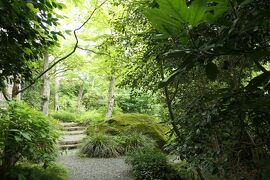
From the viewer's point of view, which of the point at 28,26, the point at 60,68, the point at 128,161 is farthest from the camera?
the point at 60,68

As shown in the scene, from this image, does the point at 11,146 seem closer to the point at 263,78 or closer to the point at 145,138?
the point at 263,78

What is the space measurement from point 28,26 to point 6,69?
59 centimetres

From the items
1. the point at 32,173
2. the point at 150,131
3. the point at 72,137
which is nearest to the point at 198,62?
the point at 32,173

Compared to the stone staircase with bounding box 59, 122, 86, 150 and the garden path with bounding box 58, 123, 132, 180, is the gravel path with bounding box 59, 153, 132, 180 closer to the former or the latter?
the garden path with bounding box 58, 123, 132, 180

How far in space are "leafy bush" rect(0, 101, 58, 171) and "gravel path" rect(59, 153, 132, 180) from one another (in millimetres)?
1495

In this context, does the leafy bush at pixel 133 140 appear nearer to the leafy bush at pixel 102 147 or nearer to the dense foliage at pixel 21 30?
the leafy bush at pixel 102 147

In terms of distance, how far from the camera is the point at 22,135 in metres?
2.63

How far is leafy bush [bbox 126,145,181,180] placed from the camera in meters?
4.11

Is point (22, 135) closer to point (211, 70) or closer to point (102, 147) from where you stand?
point (211, 70)

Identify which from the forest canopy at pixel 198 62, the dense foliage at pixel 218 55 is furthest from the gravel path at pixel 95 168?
the dense foliage at pixel 218 55

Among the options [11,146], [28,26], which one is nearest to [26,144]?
[11,146]

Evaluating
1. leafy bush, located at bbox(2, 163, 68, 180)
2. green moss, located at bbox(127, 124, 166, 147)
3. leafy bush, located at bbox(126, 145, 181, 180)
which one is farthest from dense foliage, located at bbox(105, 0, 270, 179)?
green moss, located at bbox(127, 124, 166, 147)

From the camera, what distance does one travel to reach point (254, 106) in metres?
0.70

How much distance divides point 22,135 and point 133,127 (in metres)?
4.76
